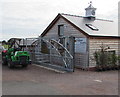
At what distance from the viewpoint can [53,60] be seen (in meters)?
15.1

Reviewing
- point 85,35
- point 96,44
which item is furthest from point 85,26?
point 96,44

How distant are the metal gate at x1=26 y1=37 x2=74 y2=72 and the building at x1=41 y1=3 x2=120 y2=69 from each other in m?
1.06

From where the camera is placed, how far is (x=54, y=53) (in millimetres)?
15812

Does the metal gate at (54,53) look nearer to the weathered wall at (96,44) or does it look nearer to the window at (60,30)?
the window at (60,30)

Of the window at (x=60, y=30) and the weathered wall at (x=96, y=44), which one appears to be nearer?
the weathered wall at (x=96, y=44)

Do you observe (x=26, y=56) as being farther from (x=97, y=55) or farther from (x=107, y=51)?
(x=107, y=51)

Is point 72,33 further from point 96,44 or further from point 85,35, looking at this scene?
point 96,44

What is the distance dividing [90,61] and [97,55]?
0.77m

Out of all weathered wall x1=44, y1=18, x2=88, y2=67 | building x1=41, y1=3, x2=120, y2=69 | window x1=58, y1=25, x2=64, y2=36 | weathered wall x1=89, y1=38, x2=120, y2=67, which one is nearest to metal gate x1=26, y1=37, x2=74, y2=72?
weathered wall x1=44, y1=18, x2=88, y2=67

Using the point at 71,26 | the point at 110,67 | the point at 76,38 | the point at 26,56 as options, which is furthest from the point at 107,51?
the point at 26,56

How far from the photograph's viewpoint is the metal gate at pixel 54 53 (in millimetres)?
13345

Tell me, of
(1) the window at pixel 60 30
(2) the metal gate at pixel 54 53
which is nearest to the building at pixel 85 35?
(1) the window at pixel 60 30

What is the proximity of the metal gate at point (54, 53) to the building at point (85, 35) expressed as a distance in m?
1.06

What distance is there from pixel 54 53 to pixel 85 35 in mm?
3308
